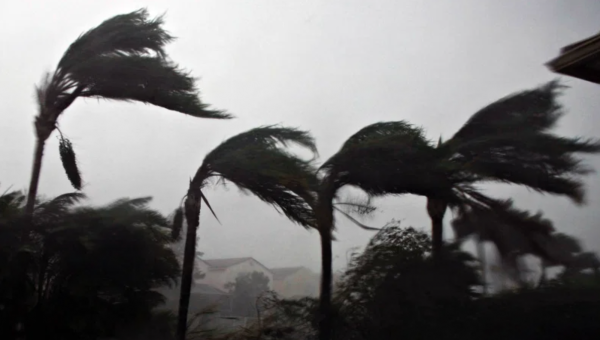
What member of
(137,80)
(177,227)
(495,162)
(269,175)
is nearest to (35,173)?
(137,80)

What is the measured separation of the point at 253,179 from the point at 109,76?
2.81 m

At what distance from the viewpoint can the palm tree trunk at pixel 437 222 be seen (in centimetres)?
765

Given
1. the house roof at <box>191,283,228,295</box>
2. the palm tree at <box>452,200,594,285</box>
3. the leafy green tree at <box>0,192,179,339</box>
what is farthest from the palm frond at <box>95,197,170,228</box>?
the palm tree at <box>452,200,594,285</box>

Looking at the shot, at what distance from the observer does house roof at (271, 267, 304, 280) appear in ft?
28.3

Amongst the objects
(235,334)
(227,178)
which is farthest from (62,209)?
(235,334)

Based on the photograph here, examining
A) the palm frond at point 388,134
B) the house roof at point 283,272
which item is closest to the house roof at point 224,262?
the house roof at point 283,272

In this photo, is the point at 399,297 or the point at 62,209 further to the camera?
the point at 62,209

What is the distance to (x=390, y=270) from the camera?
7539mm

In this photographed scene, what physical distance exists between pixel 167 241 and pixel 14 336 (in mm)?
2291

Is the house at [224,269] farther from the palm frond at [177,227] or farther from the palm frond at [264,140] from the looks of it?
the palm frond at [264,140]

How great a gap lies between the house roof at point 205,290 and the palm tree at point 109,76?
2466 millimetres

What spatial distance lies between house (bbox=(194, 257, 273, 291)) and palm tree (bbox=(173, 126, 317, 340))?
355 millimetres

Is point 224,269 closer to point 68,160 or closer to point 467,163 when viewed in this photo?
point 68,160

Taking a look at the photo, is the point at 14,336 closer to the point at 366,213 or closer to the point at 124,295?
the point at 124,295
